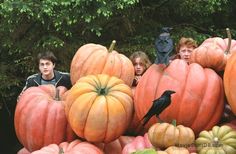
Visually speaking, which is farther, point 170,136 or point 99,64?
point 99,64


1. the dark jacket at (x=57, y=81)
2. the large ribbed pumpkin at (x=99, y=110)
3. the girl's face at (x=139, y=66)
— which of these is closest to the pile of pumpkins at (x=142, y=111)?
the large ribbed pumpkin at (x=99, y=110)

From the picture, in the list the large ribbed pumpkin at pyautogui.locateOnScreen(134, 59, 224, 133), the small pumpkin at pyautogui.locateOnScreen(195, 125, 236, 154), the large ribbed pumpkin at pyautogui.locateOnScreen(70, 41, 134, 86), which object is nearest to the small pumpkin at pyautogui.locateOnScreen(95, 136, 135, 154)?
the large ribbed pumpkin at pyautogui.locateOnScreen(134, 59, 224, 133)

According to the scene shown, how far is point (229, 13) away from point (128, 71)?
13.7 feet

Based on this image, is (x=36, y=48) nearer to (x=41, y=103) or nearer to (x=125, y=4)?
(x=125, y=4)

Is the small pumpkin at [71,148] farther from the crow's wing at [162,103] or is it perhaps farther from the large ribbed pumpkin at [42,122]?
the crow's wing at [162,103]

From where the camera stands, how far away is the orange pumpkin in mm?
2275

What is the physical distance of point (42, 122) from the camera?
9.20 feet

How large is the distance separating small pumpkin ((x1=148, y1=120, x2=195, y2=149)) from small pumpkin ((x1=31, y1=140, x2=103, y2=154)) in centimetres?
39

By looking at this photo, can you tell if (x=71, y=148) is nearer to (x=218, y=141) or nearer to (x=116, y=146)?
(x=116, y=146)

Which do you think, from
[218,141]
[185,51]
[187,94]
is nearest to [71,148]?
[187,94]

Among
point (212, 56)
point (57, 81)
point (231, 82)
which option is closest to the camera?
point (231, 82)

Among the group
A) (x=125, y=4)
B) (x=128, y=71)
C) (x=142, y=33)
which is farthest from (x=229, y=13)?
(x=128, y=71)

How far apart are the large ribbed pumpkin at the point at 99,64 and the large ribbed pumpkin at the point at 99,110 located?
0.27 m

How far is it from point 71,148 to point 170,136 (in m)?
0.60
